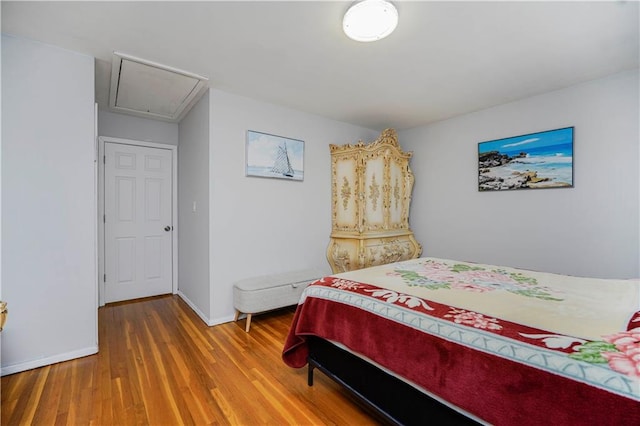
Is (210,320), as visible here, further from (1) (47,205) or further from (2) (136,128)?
(2) (136,128)

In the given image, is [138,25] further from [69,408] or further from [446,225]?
[446,225]

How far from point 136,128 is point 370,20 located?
3.31 m

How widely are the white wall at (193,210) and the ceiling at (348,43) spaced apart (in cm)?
67

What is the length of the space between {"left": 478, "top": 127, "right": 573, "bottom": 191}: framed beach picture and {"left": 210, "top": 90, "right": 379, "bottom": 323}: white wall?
192 centimetres

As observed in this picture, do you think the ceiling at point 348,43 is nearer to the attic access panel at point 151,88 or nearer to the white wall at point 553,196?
the attic access panel at point 151,88

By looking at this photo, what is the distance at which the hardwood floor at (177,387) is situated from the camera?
159cm

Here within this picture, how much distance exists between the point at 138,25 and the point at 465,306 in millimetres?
2659

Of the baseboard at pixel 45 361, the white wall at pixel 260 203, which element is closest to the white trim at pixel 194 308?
the white wall at pixel 260 203

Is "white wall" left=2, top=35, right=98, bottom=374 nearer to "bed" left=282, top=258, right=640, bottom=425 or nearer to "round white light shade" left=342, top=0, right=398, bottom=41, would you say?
"bed" left=282, top=258, right=640, bottom=425

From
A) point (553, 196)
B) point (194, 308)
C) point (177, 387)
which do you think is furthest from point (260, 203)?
point (553, 196)

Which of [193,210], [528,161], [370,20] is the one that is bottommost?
[193,210]

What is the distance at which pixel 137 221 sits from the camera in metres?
3.68

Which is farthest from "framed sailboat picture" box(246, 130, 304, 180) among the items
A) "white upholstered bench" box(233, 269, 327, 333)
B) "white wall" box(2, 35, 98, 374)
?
"white wall" box(2, 35, 98, 374)

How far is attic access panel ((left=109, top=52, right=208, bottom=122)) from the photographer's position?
2.42m
